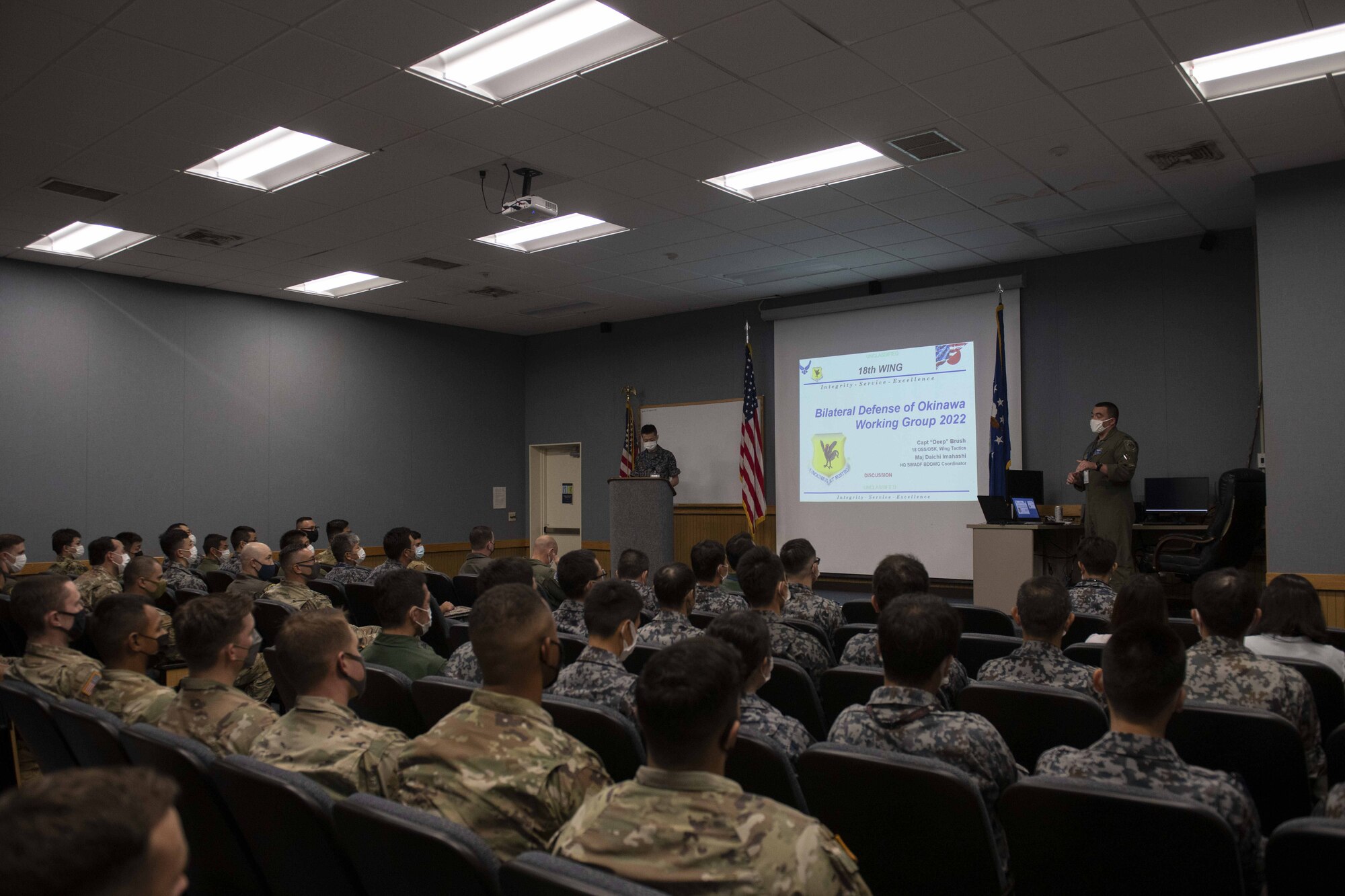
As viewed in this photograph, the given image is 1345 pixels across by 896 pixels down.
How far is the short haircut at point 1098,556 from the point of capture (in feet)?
14.7

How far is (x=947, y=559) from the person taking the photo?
8.94 m

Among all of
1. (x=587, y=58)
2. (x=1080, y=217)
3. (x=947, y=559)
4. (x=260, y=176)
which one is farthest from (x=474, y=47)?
(x=947, y=559)

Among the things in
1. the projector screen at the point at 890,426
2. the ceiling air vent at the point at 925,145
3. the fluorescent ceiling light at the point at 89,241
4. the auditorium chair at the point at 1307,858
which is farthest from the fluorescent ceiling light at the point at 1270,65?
the fluorescent ceiling light at the point at 89,241

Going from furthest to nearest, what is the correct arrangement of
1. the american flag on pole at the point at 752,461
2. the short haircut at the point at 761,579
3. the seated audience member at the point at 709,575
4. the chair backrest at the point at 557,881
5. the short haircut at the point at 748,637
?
the american flag on pole at the point at 752,461 → the seated audience member at the point at 709,575 → the short haircut at the point at 761,579 → the short haircut at the point at 748,637 → the chair backrest at the point at 557,881

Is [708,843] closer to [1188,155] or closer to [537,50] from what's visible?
[537,50]

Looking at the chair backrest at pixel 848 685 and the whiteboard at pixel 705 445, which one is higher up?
the whiteboard at pixel 705 445

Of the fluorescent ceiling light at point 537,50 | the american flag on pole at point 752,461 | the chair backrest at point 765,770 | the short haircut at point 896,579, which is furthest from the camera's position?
the american flag on pole at point 752,461

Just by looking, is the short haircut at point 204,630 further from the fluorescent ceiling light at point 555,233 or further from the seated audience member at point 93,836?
the fluorescent ceiling light at point 555,233

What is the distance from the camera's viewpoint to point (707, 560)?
4.79 metres

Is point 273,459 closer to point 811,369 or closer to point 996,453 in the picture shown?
point 811,369

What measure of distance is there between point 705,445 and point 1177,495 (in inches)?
201

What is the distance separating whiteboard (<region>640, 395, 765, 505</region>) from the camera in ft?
34.9

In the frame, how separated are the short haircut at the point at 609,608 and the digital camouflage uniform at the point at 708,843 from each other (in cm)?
143

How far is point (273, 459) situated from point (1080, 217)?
844cm
